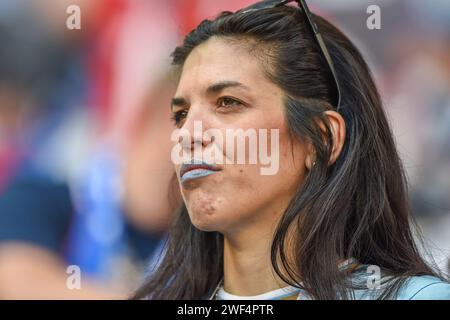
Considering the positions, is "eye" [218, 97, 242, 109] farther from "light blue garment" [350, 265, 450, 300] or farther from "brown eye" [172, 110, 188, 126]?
"light blue garment" [350, 265, 450, 300]

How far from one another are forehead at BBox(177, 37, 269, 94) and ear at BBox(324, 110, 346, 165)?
9.7 inches

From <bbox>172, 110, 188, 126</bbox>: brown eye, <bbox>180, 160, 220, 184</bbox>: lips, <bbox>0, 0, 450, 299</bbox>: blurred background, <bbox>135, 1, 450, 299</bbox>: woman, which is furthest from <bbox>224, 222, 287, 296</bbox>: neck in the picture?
<bbox>0, 0, 450, 299</bbox>: blurred background

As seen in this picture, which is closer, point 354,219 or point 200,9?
point 354,219

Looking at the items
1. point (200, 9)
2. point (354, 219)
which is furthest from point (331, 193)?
point (200, 9)

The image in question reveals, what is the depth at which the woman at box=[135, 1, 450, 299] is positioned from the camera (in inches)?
77.8

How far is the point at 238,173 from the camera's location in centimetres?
198

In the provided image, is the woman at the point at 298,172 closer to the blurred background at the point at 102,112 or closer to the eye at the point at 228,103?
the eye at the point at 228,103

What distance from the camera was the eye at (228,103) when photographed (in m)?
2.03

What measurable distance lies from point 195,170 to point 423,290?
2.54ft

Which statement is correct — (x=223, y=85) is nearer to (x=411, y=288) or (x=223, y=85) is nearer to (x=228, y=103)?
(x=228, y=103)

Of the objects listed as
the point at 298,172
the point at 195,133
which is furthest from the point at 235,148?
the point at 298,172

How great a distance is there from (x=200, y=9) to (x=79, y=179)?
1091 millimetres

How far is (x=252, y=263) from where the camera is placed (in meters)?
2.08

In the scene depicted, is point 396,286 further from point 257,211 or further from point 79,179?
point 79,179
